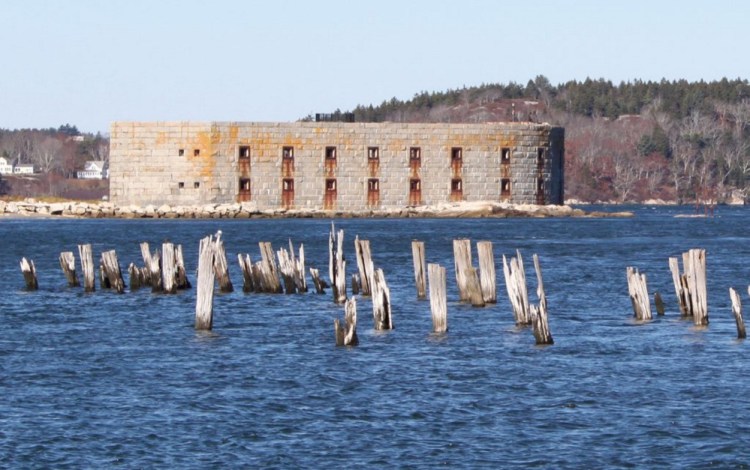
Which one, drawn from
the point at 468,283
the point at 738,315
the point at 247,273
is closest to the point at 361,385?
the point at 738,315

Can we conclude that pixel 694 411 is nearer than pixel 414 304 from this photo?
Yes

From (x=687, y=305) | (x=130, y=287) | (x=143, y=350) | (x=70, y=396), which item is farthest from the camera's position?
(x=130, y=287)

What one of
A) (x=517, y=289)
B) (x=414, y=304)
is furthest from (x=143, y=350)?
(x=414, y=304)

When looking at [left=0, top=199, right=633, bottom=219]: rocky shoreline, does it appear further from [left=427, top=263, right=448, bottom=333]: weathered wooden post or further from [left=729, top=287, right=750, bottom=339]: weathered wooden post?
[left=729, top=287, right=750, bottom=339]: weathered wooden post

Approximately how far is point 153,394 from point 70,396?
4.57ft

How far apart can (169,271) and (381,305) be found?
10.3 m

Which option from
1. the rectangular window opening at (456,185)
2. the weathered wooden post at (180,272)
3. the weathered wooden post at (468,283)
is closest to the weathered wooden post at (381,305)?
the weathered wooden post at (468,283)

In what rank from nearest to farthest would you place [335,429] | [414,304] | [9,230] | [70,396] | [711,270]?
[335,429] → [70,396] → [414,304] → [711,270] → [9,230]

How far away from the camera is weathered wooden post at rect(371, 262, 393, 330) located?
1298 inches

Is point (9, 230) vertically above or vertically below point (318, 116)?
below

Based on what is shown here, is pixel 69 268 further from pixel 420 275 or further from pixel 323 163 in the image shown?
pixel 323 163

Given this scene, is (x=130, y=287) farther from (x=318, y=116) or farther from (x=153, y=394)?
(x=318, y=116)

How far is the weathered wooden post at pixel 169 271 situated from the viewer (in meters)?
41.9

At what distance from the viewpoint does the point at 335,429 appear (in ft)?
77.4
